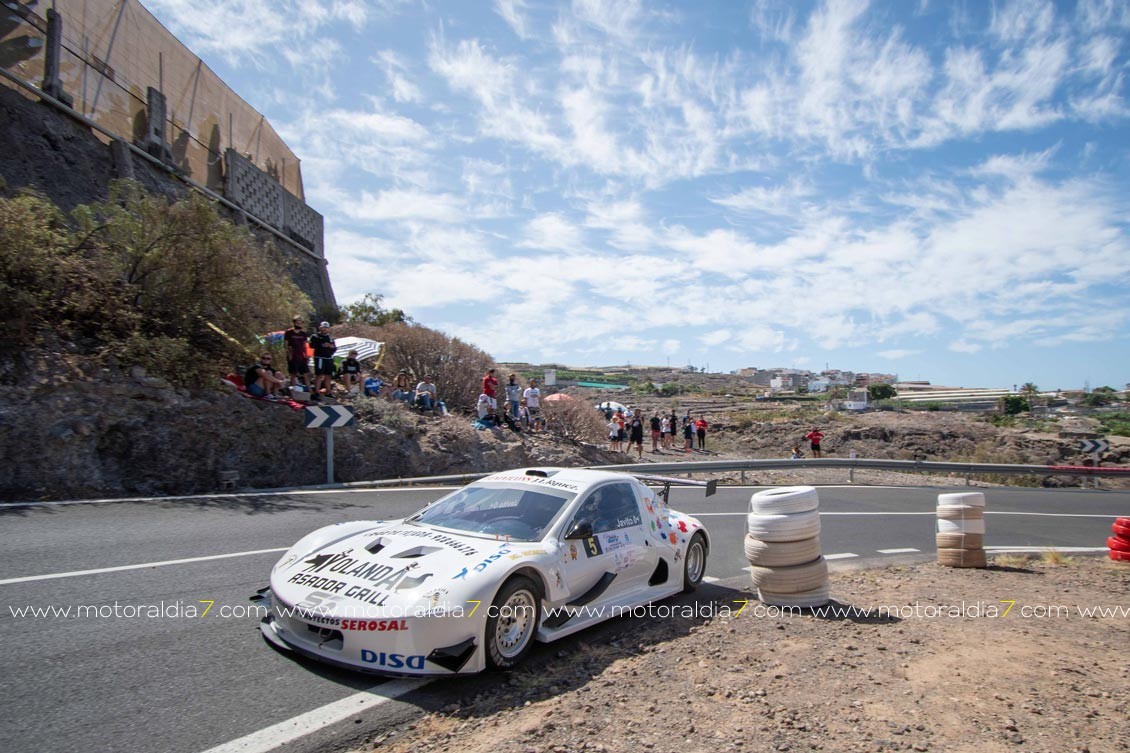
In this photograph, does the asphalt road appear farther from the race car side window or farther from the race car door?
the race car side window

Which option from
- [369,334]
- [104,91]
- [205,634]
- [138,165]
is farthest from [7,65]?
[205,634]

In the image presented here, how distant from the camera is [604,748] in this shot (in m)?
3.62

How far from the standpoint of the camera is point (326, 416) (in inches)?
530

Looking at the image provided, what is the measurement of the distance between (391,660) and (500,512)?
1722mm

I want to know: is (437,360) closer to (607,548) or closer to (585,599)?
(607,548)

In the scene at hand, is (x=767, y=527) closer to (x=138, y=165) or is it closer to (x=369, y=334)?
(x=369, y=334)

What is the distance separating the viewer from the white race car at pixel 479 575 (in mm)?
4316

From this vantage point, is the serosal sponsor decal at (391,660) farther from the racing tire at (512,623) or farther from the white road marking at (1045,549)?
the white road marking at (1045,549)

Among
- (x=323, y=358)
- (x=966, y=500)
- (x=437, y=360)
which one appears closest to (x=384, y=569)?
(x=966, y=500)

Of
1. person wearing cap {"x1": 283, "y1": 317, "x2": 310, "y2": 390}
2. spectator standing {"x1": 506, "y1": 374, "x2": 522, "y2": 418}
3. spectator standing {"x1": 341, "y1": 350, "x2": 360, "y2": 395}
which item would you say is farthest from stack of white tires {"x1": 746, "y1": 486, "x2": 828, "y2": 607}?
spectator standing {"x1": 506, "y1": 374, "x2": 522, "y2": 418}

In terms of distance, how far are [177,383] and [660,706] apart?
11.8 meters

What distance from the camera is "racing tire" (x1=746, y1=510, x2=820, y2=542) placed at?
21.5 ft

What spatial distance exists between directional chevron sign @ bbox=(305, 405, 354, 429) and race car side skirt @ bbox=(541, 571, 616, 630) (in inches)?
358

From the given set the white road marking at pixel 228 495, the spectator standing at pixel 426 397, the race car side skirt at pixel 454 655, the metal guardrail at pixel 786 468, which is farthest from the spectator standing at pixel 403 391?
the race car side skirt at pixel 454 655
